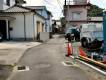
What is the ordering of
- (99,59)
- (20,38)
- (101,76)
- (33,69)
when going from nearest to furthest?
1. (101,76)
2. (33,69)
3. (99,59)
4. (20,38)

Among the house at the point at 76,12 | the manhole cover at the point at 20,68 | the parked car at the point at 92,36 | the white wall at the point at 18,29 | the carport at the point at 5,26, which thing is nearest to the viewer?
the manhole cover at the point at 20,68

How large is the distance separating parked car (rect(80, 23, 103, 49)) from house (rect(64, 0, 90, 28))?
34335 millimetres

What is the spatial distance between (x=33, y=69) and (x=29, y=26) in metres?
24.0

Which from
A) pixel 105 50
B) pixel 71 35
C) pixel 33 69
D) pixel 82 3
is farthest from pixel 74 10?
pixel 33 69

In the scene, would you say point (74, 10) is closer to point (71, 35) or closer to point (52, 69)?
point (71, 35)

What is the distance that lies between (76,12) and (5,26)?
2838cm

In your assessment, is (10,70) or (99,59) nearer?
(10,70)

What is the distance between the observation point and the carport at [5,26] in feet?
123

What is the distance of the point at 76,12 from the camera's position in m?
64.9

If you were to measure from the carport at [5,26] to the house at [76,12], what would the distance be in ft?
84.9

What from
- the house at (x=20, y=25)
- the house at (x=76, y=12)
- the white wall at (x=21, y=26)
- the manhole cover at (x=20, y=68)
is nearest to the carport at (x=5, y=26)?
the house at (x=20, y=25)

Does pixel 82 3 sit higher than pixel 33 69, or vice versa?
pixel 82 3

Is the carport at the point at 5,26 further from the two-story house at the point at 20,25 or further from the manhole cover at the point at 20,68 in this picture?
the manhole cover at the point at 20,68

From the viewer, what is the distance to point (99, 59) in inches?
694
